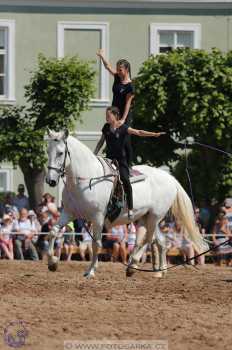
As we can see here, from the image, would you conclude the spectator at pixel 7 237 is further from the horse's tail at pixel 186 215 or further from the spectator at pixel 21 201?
the horse's tail at pixel 186 215

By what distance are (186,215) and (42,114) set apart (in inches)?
428

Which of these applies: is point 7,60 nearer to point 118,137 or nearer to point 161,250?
point 161,250

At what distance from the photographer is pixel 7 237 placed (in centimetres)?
2553

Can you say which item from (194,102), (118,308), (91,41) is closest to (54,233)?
(118,308)

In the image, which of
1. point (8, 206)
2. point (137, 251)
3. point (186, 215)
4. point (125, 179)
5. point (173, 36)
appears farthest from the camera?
point (173, 36)

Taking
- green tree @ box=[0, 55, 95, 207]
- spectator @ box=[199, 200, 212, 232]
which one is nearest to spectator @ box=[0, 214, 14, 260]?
green tree @ box=[0, 55, 95, 207]

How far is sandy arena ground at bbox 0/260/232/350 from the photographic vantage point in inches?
479

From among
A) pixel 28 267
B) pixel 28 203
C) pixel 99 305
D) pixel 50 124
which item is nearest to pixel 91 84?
pixel 50 124

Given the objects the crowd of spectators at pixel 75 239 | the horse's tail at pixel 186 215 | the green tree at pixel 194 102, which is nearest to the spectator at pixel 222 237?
the crowd of spectators at pixel 75 239

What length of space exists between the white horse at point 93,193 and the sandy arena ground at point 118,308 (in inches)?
24.9

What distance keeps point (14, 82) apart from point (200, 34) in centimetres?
551

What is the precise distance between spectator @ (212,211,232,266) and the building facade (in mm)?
9387

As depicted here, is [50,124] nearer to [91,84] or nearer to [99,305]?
[91,84]

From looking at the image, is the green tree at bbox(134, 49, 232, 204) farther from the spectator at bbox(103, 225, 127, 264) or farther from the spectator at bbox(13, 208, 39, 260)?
the spectator at bbox(13, 208, 39, 260)
